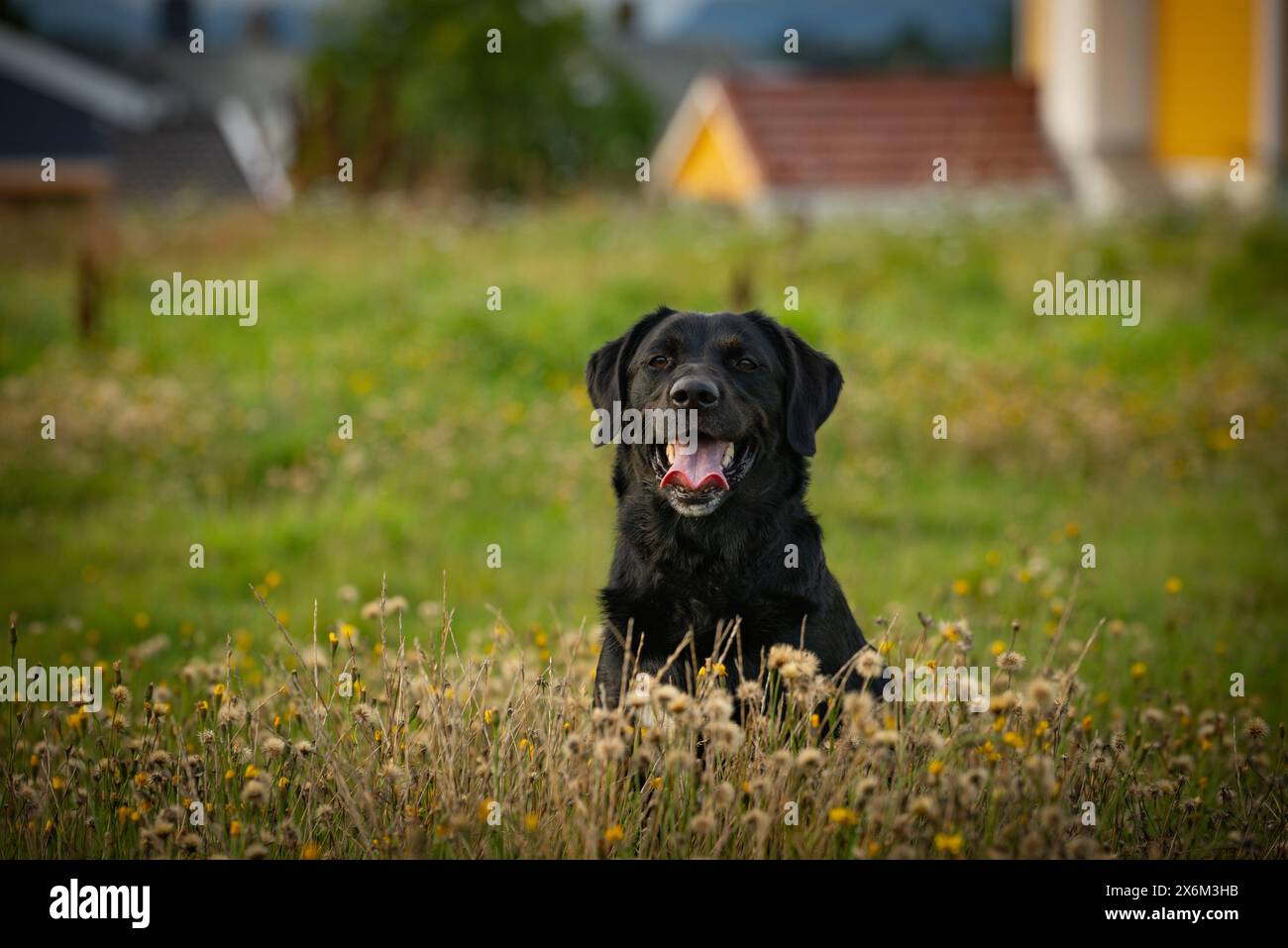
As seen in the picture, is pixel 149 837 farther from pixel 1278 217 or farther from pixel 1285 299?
pixel 1278 217

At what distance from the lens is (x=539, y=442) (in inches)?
411

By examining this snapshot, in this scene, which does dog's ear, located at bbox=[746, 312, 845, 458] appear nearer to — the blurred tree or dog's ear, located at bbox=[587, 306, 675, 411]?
dog's ear, located at bbox=[587, 306, 675, 411]

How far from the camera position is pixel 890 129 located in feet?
84.6

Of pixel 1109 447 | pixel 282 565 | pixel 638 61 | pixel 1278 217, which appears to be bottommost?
pixel 282 565

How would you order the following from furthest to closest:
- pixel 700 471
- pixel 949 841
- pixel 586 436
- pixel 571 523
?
pixel 586 436
pixel 571 523
pixel 700 471
pixel 949 841

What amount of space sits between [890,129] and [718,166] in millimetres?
3955

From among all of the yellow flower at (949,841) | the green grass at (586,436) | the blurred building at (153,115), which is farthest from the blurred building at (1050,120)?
the yellow flower at (949,841)

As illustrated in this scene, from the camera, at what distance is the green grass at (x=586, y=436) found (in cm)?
775

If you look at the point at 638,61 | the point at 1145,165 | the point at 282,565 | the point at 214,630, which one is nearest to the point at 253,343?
the point at 282,565

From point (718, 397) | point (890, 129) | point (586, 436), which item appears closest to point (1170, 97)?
point (890, 129)

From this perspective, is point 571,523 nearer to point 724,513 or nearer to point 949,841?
point 724,513

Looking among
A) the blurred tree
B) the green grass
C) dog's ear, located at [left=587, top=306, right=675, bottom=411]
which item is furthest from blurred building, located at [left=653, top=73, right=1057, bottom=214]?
dog's ear, located at [left=587, top=306, right=675, bottom=411]

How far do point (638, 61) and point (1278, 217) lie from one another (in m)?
43.0
